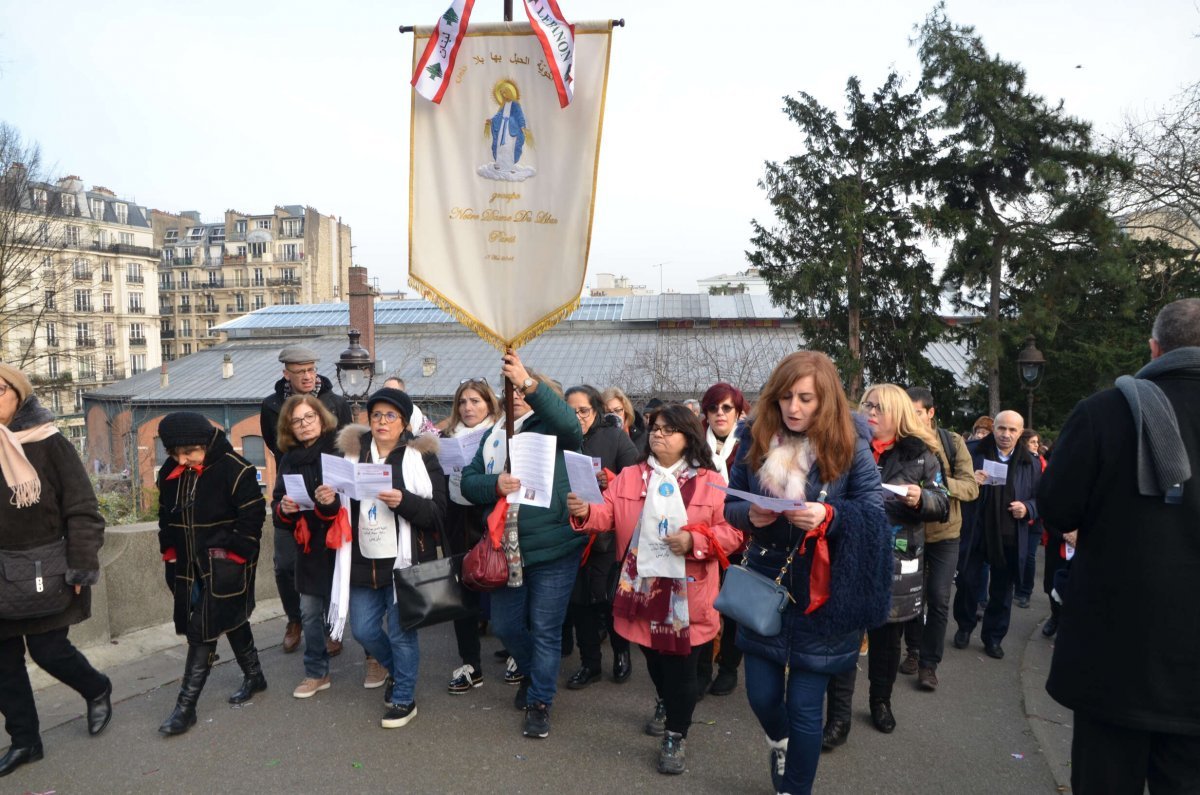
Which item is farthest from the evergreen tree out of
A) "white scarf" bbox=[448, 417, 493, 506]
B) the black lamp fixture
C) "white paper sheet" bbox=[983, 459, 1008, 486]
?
"white scarf" bbox=[448, 417, 493, 506]

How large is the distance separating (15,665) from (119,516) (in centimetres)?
431

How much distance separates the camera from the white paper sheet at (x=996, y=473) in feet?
21.4

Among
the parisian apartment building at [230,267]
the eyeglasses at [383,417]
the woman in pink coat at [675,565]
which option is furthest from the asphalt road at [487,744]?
the parisian apartment building at [230,267]

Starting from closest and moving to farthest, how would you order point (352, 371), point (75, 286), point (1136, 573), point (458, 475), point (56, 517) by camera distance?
1. point (1136, 573)
2. point (56, 517)
3. point (458, 475)
4. point (352, 371)
5. point (75, 286)

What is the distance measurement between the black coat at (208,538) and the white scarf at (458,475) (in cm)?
126

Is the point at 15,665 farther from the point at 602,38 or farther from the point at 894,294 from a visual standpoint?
the point at 894,294

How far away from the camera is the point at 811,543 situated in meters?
3.46

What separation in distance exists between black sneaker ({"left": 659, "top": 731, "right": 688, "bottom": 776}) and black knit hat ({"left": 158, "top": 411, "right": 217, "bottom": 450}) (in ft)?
9.81

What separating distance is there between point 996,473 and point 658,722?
3.60 m

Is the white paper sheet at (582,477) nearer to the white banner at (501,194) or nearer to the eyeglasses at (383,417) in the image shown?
the white banner at (501,194)

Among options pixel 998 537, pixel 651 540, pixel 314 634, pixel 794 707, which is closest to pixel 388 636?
pixel 314 634

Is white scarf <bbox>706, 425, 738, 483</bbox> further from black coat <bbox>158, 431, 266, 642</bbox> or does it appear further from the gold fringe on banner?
black coat <bbox>158, 431, 266, 642</bbox>

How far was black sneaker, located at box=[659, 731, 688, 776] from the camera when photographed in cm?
411

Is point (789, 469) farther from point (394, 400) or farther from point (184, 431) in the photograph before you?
point (184, 431)
